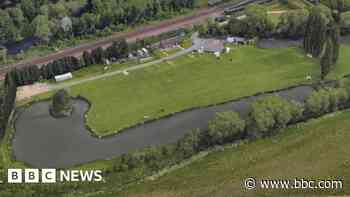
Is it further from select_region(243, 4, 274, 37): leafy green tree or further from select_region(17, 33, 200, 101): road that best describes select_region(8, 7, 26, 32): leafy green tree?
select_region(243, 4, 274, 37): leafy green tree

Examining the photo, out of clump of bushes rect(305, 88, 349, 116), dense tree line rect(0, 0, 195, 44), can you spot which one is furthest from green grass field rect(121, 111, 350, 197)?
dense tree line rect(0, 0, 195, 44)

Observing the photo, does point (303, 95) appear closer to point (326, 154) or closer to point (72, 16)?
point (326, 154)

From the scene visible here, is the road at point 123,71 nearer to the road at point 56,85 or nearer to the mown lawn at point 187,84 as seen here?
the road at point 56,85

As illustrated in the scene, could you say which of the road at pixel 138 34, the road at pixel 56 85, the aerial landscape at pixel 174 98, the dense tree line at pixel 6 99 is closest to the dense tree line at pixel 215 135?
the aerial landscape at pixel 174 98

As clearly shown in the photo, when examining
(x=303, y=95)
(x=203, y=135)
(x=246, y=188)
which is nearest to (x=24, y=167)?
(x=203, y=135)

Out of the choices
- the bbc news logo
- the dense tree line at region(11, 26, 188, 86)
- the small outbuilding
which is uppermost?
the small outbuilding

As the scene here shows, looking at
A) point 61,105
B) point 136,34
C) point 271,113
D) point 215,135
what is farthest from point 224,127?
point 136,34
